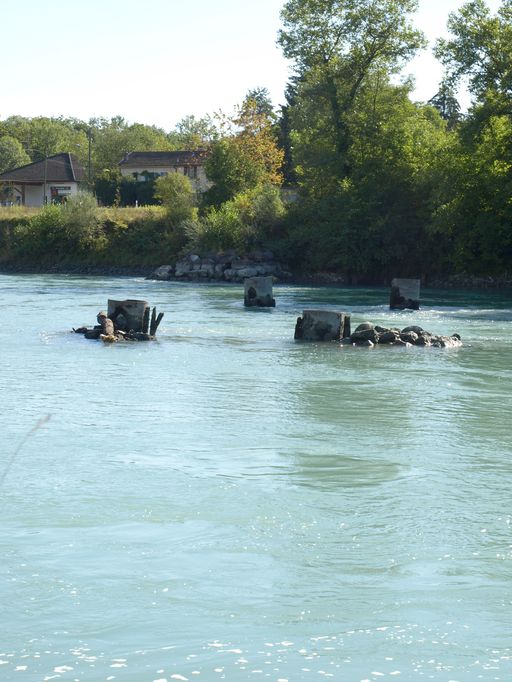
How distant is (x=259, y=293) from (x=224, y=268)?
20048mm

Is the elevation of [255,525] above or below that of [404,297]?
below

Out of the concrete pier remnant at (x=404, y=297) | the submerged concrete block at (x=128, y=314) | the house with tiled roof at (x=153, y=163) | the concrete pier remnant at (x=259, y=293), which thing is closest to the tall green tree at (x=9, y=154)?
the house with tiled roof at (x=153, y=163)

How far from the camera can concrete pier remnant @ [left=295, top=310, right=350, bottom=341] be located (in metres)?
25.2

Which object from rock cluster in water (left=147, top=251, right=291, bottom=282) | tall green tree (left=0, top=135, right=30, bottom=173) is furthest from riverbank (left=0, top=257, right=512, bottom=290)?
tall green tree (left=0, top=135, right=30, bottom=173)

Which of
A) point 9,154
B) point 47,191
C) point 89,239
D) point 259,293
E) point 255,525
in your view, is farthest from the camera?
point 9,154

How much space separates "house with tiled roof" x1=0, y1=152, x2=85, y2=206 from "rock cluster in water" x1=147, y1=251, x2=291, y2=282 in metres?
48.8

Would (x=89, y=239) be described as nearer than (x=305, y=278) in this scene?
No

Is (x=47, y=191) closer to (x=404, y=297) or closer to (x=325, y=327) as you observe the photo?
(x=404, y=297)

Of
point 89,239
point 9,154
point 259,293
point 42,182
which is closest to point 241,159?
point 89,239

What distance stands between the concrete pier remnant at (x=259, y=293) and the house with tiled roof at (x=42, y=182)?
6944cm

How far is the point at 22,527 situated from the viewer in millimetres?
9500

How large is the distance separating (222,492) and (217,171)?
2248 inches

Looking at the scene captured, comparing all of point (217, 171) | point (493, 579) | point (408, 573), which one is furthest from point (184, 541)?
point (217, 171)

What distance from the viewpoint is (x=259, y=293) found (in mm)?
35719
